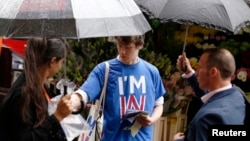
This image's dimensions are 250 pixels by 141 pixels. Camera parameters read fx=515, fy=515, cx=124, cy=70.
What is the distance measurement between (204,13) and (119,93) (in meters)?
0.91

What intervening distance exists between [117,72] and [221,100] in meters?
1.16

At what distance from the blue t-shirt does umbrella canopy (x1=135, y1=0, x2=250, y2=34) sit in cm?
50

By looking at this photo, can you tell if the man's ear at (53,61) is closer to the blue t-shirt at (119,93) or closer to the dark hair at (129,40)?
the blue t-shirt at (119,93)

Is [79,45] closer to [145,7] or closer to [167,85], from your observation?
[167,85]

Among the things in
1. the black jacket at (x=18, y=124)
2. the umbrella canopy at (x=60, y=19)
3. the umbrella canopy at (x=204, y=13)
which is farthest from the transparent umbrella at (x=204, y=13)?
the black jacket at (x=18, y=124)

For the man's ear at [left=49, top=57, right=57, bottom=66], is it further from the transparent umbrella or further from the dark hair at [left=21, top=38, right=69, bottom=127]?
the transparent umbrella

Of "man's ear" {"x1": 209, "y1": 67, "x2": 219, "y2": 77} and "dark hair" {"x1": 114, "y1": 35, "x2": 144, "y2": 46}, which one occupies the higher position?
"dark hair" {"x1": 114, "y1": 35, "x2": 144, "y2": 46}

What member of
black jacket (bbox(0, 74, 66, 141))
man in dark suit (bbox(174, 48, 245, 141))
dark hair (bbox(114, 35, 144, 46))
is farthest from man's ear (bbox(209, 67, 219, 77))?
black jacket (bbox(0, 74, 66, 141))

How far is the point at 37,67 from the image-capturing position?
3201 mm

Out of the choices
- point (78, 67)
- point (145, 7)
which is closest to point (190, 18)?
point (145, 7)

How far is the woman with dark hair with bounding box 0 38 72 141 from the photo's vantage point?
306cm

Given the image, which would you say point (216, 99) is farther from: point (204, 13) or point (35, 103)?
point (35, 103)

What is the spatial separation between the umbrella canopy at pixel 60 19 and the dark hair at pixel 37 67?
0.46 ft

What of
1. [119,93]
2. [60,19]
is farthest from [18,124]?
[119,93]
